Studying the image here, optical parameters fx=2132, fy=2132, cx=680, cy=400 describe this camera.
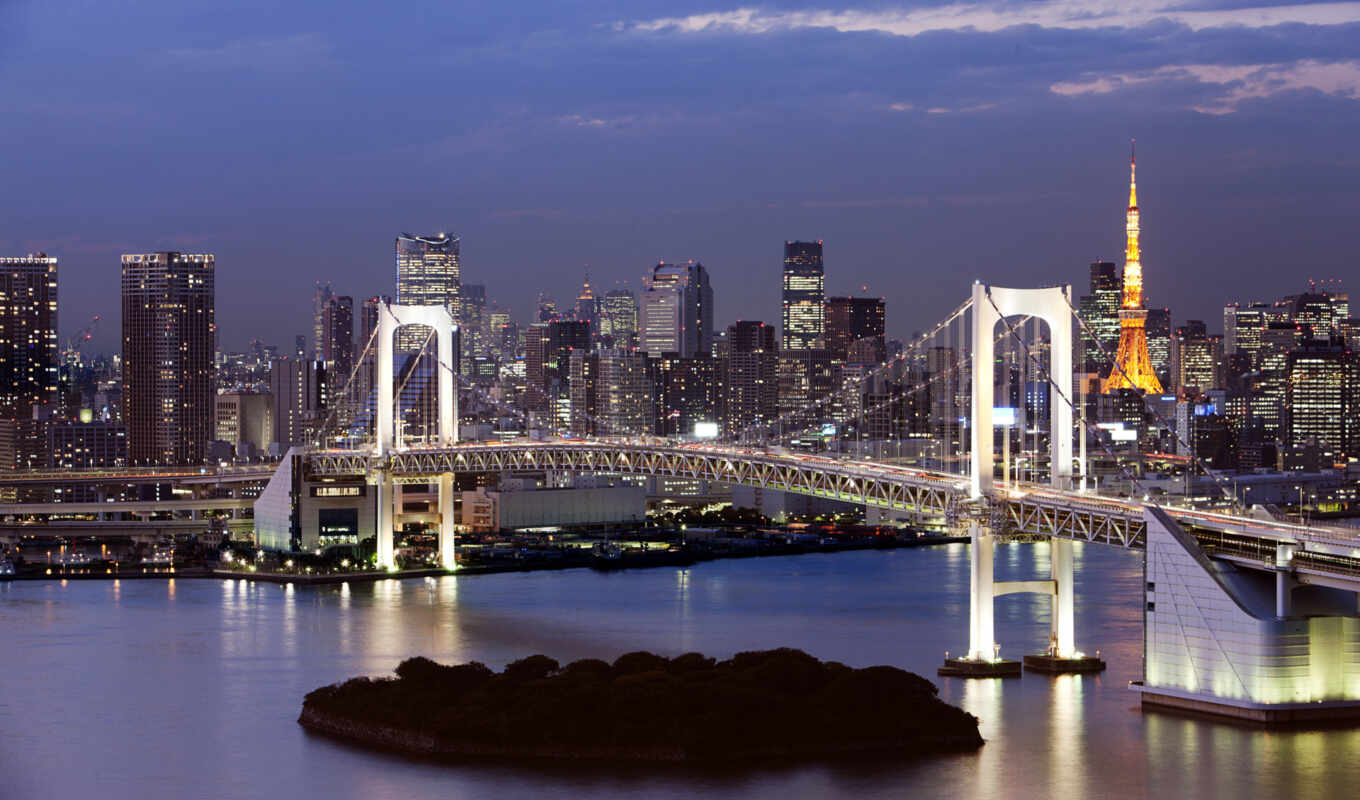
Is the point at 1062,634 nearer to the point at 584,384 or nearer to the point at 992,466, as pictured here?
the point at 992,466

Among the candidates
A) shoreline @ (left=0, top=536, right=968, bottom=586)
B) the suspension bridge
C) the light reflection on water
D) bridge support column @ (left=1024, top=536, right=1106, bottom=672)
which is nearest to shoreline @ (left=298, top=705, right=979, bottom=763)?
the light reflection on water

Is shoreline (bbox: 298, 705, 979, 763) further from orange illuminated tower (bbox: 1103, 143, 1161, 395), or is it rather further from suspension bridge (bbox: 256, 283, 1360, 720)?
orange illuminated tower (bbox: 1103, 143, 1161, 395)

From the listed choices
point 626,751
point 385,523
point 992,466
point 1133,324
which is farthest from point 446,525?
point 1133,324

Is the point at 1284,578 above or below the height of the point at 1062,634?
above

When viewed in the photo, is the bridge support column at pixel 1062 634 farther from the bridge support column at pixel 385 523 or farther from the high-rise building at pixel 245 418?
the high-rise building at pixel 245 418

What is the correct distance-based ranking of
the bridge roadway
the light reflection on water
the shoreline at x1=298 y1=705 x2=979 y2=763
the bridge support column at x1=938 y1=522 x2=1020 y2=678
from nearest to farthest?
the light reflection on water
the shoreline at x1=298 y1=705 x2=979 y2=763
the bridge roadway
the bridge support column at x1=938 y1=522 x2=1020 y2=678

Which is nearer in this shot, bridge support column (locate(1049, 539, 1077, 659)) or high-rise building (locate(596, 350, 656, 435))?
bridge support column (locate(1049, 539, 1077, 659))

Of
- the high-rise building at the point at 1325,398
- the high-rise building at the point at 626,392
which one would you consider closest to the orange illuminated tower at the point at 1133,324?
the high-rise building at the point at 1325,398
